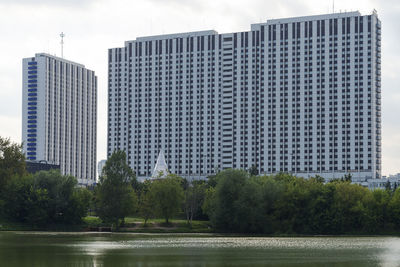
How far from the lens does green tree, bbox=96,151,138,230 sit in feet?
460

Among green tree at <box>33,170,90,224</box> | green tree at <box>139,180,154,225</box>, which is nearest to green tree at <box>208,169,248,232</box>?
green tree at <box>139,180,154,225</box>

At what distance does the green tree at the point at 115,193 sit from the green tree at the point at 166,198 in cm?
679

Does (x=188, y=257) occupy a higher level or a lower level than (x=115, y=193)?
lower

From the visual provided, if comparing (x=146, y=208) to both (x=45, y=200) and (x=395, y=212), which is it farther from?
(x=395, y=212)

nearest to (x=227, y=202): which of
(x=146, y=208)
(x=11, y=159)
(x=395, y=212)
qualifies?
(x=146, y=208)

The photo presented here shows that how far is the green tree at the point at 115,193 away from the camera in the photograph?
140 meters

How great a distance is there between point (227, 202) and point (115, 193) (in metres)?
24.4

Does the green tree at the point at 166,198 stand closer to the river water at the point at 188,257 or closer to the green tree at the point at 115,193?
the green tree at the point at 115,193

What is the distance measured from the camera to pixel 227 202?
13400 cm

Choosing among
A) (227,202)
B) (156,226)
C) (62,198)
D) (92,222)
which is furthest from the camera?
(92,222)

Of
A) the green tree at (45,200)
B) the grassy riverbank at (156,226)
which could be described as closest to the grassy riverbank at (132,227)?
the grassy riverbank at (156,226)

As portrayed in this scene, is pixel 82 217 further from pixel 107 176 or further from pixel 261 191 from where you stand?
pixel 261 191

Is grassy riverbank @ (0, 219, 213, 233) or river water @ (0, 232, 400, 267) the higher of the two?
river water @ (0, 232, 400, 267)

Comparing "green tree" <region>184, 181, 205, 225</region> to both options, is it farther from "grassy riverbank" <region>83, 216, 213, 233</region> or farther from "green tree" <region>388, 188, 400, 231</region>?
"green tree" <region>388, 188, 400, 231</region>
